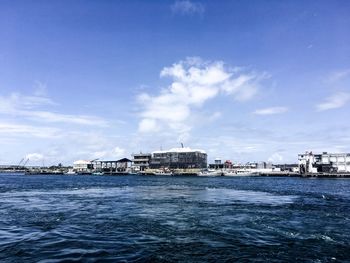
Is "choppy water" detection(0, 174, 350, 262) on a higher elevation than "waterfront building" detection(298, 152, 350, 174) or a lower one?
lower

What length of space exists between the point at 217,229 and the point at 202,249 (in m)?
7.39

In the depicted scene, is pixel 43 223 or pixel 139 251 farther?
pixel 43 223

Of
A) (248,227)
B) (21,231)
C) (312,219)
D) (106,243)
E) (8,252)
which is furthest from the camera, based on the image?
(312,219)

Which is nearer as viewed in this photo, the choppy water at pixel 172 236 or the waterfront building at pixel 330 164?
the choppy water at pixel 172 236

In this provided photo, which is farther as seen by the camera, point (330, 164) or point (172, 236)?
point (330, 164)

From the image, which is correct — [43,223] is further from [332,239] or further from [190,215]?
[332,239]

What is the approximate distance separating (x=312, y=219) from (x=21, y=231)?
27.8 m

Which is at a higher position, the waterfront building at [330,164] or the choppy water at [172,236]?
the waterfront building at [330,164]

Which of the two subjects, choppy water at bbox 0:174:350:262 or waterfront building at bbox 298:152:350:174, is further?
waterfront building at bbox 298:152:350:174

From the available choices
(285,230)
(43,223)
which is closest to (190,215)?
(285,230)

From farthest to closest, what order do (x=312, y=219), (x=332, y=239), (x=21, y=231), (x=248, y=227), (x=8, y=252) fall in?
(x=312, y=219) → (x=248, y=227) → (x=21, y=231) → (x=332, y=239) → (x=8, y=252)

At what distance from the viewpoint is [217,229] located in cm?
3094

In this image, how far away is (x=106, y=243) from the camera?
998 inches

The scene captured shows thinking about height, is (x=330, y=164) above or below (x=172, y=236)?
above
